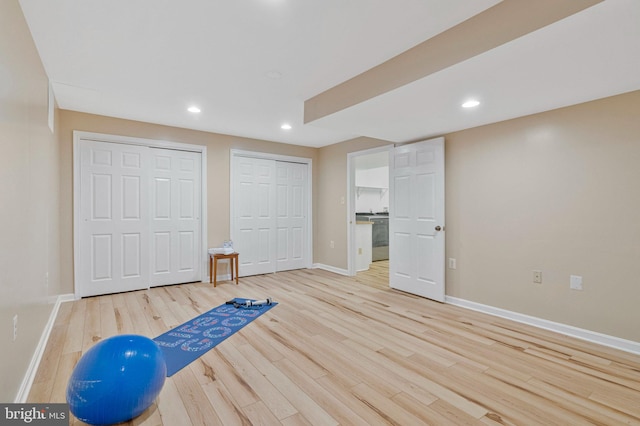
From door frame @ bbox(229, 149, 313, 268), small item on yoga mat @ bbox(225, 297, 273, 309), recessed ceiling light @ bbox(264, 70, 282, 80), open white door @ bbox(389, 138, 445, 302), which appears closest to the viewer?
recessed ceiling light @ bbox(264, 70, 282, 80)

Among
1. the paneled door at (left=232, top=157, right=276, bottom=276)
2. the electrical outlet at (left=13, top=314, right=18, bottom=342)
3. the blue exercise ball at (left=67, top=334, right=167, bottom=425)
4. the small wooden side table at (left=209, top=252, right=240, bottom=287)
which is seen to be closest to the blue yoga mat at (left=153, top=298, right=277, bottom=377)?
the blue exercise ball at (left=67, top=334, right=167, bottom=425)

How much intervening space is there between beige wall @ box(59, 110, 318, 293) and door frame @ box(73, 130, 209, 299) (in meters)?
0.04

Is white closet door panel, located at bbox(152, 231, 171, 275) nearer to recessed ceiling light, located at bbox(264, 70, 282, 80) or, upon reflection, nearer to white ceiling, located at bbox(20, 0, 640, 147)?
white ceiling, located at bbox(20, 0, 640, 147)

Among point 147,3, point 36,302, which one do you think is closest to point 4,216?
point 36,302

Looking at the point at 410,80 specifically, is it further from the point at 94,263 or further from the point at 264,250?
the point at 94,263

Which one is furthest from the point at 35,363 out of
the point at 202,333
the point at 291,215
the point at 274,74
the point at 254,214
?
the point at 291,215

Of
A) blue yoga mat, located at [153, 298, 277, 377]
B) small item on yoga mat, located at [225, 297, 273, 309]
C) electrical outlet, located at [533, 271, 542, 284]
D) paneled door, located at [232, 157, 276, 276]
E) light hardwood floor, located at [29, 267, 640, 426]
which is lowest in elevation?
light hardwood floor, located at [29, 267, 640, 426]

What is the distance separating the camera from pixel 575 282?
9.33ft

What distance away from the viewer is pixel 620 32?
1.67 meters

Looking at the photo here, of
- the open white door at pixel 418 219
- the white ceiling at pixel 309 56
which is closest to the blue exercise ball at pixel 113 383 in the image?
the white ceiling at pixel 309 56

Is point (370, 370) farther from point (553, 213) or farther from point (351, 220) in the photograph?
point (351, 220)

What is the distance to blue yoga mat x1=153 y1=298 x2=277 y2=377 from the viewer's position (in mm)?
2359

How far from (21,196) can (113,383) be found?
1.32 m

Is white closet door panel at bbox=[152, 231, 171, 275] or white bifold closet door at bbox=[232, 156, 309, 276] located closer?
white closet door panel at bbox=[152, 231, 171, 275]
